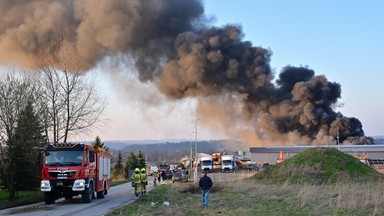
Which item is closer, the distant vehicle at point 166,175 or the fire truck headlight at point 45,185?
the fire truck headlight at point 45,185

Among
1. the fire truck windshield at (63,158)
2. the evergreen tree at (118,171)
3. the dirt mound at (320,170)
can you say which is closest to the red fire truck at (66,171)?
the fire truck windshield at (63,158)

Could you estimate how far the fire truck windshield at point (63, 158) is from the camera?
62.4 feet

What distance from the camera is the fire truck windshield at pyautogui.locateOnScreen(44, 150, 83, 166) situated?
19.0 m

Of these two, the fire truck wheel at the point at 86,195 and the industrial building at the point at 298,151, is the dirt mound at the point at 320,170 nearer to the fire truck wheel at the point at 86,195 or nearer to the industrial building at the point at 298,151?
the fire truck wheel at the point at 86,195

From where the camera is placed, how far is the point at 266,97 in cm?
5538

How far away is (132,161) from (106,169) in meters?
58.1

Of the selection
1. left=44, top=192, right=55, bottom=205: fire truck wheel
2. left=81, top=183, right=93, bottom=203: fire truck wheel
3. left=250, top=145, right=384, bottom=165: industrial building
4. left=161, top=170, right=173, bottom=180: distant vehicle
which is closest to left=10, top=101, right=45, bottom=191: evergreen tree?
left=44, top=192, right=55, bottom=205: fire truck wheel

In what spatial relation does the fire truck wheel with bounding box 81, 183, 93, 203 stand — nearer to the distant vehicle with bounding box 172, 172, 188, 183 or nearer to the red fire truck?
the red fire truck

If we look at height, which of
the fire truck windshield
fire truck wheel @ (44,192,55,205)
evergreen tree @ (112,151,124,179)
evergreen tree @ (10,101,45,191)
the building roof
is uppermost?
evergreen tree @ (10,101,45,191)

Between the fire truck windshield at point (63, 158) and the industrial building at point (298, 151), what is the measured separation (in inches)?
1480

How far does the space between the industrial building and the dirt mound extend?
763 inches

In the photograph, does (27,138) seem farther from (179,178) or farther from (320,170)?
(179,178)

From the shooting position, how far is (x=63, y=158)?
19172 millimetres

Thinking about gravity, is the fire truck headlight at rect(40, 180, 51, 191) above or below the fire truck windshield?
below
